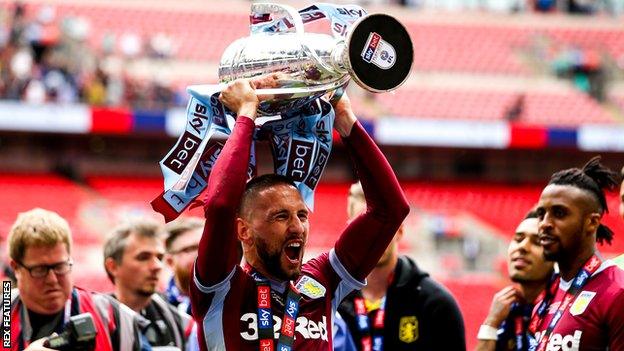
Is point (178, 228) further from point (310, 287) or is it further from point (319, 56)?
point (319, 56)

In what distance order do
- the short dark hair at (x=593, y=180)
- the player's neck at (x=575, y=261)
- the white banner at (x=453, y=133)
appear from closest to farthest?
1. the player's neck at (x=575, y=261)
2. the short dark hair at (x=593, y=180)
3. the white banner at (x=453, y=133)

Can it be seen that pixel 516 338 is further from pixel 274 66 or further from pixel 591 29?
pixel 591 29

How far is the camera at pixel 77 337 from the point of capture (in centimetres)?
415

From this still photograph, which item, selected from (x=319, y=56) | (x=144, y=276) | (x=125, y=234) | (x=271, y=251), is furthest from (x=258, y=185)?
(x=125, y=234)

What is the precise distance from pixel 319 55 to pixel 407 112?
687 inches

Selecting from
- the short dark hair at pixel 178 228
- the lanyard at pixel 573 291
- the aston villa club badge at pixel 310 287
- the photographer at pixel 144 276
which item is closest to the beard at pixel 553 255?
the lanyard at pixel 573 291

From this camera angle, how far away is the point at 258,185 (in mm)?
4266

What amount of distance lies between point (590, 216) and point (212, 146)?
1.65 m

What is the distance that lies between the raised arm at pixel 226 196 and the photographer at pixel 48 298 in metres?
0.83

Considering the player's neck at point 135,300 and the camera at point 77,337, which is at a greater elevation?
the camera at point 77,337

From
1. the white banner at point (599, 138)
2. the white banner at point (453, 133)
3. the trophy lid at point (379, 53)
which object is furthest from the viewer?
the white banner at point (599, 138)

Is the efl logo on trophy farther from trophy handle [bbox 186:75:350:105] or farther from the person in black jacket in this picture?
the person in black jacket

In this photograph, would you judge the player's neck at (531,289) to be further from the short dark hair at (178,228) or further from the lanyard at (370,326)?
the short dark hair at (178,228)

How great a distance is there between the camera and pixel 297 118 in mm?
4277
